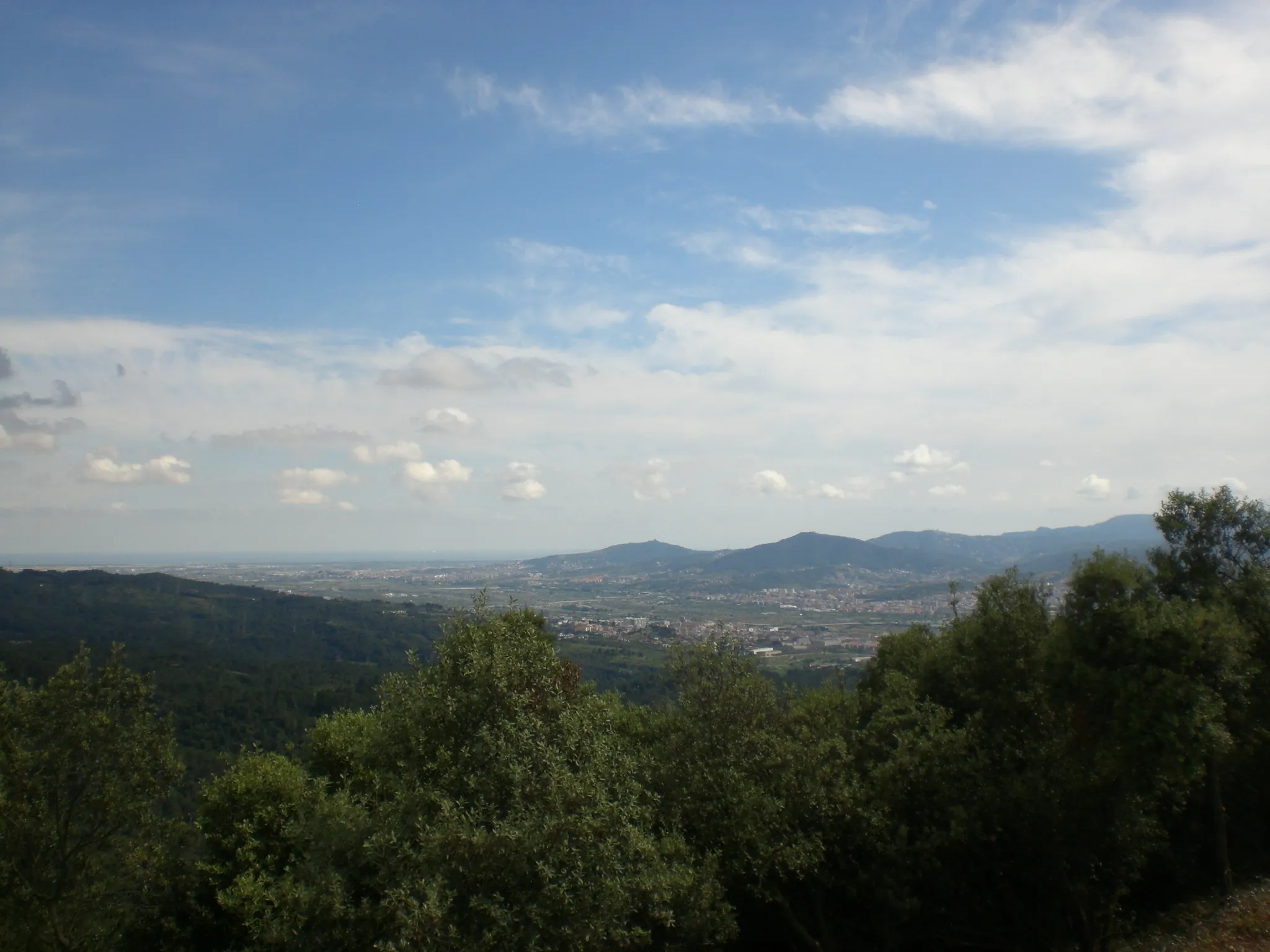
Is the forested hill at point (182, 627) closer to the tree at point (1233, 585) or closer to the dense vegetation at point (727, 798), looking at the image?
the dense vegetation at point (727, 798)

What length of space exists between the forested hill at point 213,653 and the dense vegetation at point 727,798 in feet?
139

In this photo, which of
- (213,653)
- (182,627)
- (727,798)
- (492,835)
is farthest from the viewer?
(182,627)

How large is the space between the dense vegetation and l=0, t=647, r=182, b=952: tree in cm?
7

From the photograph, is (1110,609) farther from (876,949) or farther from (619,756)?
(619,756)

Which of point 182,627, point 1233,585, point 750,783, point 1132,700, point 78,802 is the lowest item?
point 182,627

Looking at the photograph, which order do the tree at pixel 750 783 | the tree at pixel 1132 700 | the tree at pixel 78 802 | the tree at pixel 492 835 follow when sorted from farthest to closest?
the tree at pixel 78 802, the tree at pixel 750 783, the tree at pixel 1132 700, the tree at pixel 492 835

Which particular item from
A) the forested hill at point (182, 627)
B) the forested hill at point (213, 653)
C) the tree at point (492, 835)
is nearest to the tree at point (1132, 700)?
the tree at point (492, 835)

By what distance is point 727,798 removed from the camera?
62.6 feet

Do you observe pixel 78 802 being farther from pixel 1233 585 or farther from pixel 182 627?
pixel 182 627

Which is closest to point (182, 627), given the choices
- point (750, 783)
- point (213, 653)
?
point (213, 653)

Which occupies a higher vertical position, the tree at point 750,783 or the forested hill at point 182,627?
the tree at point 750,783

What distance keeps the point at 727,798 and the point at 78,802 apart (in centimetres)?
1905

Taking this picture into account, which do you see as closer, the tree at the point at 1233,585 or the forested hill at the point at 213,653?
the tree at the point at 1233,585

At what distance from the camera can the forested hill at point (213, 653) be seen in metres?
97.4
